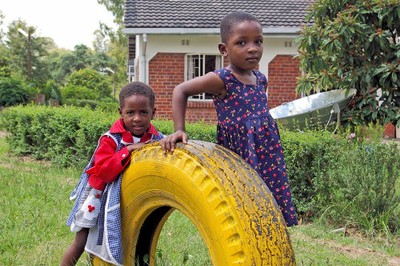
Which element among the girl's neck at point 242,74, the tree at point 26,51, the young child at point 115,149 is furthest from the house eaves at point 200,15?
the tree at point 26,51

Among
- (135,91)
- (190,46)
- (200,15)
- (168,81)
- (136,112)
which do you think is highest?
(200,15)

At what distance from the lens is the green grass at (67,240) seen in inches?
178

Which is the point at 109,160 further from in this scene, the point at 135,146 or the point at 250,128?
the point at 250,128

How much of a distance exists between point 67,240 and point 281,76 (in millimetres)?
12313

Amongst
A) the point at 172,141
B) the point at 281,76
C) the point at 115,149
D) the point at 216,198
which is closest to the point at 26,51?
the point at 281,76

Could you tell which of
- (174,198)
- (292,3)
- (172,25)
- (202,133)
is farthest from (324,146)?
(292,3)

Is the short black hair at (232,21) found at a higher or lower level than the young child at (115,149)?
higher

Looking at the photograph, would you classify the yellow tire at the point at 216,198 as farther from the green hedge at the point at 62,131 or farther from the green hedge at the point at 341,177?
the green hedge at the point at 62,131

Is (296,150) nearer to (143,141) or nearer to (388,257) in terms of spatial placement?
(388,257)

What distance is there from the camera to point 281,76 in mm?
16578

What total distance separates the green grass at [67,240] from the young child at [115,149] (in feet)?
1.84

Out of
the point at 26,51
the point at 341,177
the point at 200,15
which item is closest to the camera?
the point at 341,177

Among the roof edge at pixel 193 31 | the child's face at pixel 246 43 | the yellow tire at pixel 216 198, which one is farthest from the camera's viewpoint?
the roof edge at pixel 193 31

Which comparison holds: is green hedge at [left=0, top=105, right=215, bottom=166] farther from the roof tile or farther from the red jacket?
the roof tile
